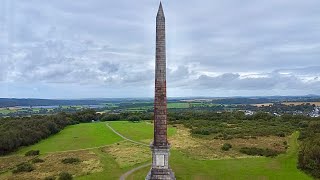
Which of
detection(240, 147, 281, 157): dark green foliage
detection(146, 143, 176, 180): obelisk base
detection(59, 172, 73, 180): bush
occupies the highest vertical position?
detection(146, 143, 176, 180): obelisk base

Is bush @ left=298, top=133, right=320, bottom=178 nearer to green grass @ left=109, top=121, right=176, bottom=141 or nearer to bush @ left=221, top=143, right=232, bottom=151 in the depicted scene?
bush @ left=221, top=143, right=232, bottom=151

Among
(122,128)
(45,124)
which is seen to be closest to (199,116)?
(122,128)

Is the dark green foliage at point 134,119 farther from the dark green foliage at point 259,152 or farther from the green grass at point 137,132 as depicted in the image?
the dark green foliage at point 259,152

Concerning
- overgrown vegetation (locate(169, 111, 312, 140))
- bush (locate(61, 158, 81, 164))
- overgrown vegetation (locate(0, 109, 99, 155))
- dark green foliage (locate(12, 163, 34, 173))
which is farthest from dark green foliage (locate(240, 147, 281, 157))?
overgrown vegetation (locate(0, 109, 99, 155))

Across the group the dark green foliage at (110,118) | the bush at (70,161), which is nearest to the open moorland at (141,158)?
the bush at (70,161)

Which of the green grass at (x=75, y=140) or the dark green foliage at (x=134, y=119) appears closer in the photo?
the green grass at (x=75, y=140)

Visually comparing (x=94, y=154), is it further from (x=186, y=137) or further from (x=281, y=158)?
(x=281, y=158)

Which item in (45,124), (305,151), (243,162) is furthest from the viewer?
(45,124)
